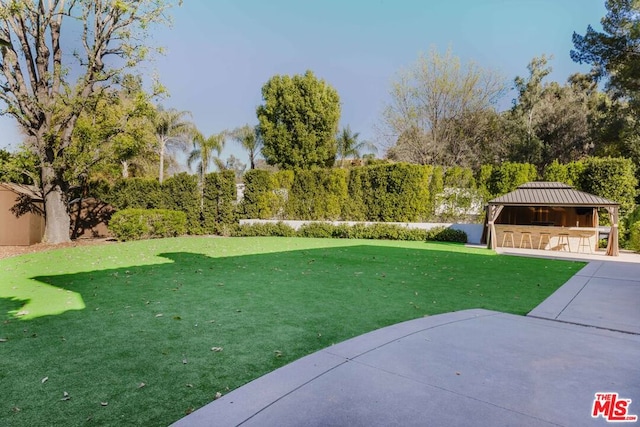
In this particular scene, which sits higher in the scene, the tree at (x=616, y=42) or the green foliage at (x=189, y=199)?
the tree at (x=616, y=42)

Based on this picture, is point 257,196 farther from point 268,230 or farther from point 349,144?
point 349,144

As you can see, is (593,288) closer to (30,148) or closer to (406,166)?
(406,166)

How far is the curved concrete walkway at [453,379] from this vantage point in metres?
2.14

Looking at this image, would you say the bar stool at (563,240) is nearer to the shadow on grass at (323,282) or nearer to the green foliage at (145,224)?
the shadow on grass at (323,282)

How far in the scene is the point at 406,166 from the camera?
16.9m

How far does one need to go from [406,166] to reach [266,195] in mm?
7590

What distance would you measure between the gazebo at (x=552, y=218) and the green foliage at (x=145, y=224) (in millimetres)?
13721

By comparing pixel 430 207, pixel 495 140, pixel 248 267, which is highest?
pixel 495 140

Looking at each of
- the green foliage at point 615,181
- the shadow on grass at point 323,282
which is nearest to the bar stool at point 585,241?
the green foliage at point 615,181

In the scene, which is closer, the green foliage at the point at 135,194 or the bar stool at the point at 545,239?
the bar stool at the point at 545,239

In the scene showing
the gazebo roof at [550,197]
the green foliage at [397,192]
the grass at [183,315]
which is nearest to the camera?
the grass at [183,315]

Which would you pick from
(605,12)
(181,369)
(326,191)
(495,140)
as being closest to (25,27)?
(326,191)

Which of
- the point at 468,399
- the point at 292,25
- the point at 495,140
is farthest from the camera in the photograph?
the point at 495,140

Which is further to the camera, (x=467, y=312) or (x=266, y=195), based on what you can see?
(x=266, y=195)
